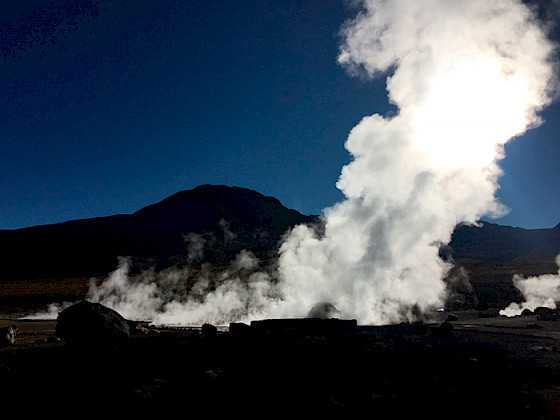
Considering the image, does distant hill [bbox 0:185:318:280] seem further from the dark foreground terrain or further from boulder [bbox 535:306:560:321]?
the dark foreground terrain

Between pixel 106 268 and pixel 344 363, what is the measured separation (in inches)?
5708

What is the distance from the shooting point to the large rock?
23.1 metres

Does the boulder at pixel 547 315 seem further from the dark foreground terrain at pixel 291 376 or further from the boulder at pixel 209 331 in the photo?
the boulder at pixel 209 331

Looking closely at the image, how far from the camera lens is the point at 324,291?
4178cm

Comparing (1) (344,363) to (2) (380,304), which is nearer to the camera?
(1) (344,363)

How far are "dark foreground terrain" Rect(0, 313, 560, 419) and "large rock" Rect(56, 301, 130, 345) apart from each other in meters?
0.50

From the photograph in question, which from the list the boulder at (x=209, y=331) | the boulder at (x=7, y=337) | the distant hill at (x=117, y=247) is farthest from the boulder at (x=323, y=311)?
the distant hill at (x=117, y=247)

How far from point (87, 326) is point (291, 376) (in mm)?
13316

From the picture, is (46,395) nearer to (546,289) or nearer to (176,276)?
(546,289)

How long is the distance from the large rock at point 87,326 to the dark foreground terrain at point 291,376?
1.65 feet

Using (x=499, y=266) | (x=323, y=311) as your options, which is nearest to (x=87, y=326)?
(x=323, y=311)

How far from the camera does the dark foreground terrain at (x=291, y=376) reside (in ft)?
39.9

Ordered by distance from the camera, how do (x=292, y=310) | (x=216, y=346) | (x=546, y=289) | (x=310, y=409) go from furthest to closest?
(x=546, y=289) < (x=292, y=310) < (x=216, y=346) < (x=310, y=409)

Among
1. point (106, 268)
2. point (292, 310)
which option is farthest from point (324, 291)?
point (106, 268)
